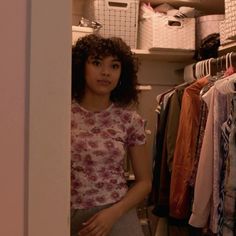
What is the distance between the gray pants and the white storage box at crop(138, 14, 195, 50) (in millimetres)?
1118

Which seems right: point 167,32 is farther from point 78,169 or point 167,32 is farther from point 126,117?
point 78,169

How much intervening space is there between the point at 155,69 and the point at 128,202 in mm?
1357

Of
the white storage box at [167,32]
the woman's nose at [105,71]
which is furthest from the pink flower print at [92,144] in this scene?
the white storage box at [167,32]

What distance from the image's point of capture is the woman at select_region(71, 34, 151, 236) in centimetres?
101

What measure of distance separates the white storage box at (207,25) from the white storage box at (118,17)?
0.37 m

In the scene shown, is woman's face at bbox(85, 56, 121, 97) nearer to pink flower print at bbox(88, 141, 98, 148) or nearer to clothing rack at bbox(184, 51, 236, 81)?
pink flower print at bbox(88, 141, 98, 148)

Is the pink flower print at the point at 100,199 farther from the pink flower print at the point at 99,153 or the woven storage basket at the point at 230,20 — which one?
the woven storage basket at the point at 230,20
